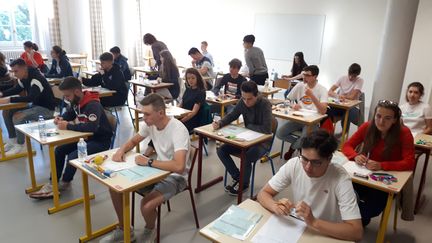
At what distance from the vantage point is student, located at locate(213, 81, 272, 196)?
3.48 m

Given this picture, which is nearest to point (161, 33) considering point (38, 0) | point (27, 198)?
point (38, 0)

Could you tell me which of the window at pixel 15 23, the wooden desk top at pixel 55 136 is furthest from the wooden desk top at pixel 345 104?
the window at pixel 15 23

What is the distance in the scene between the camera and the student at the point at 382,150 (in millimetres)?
2539

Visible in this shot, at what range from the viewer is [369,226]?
3.11 metres

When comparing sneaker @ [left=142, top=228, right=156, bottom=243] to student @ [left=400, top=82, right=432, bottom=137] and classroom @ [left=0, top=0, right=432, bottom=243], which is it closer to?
classroom @ [left=0, top=0, right=432, bottom=243]

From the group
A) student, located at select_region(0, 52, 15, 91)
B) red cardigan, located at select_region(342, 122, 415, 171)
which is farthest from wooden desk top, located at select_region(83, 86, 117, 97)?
red cardigan, located at select_region(342, 122, 415, 171)

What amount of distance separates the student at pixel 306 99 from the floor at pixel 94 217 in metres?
0.93

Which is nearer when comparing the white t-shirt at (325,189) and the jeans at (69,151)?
the white t-shirt at (325,189)

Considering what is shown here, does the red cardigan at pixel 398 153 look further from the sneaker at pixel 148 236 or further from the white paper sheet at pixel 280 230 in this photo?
the sneaker at pixel 148 236

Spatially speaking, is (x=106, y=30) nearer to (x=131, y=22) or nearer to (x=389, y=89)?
(x=131, y=22)

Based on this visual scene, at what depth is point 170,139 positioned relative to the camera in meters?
2.66

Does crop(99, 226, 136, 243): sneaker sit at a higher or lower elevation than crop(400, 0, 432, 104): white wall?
lower

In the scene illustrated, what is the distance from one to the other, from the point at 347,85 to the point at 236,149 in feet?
9.85

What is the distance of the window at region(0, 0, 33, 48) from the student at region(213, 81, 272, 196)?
8.63 meters
